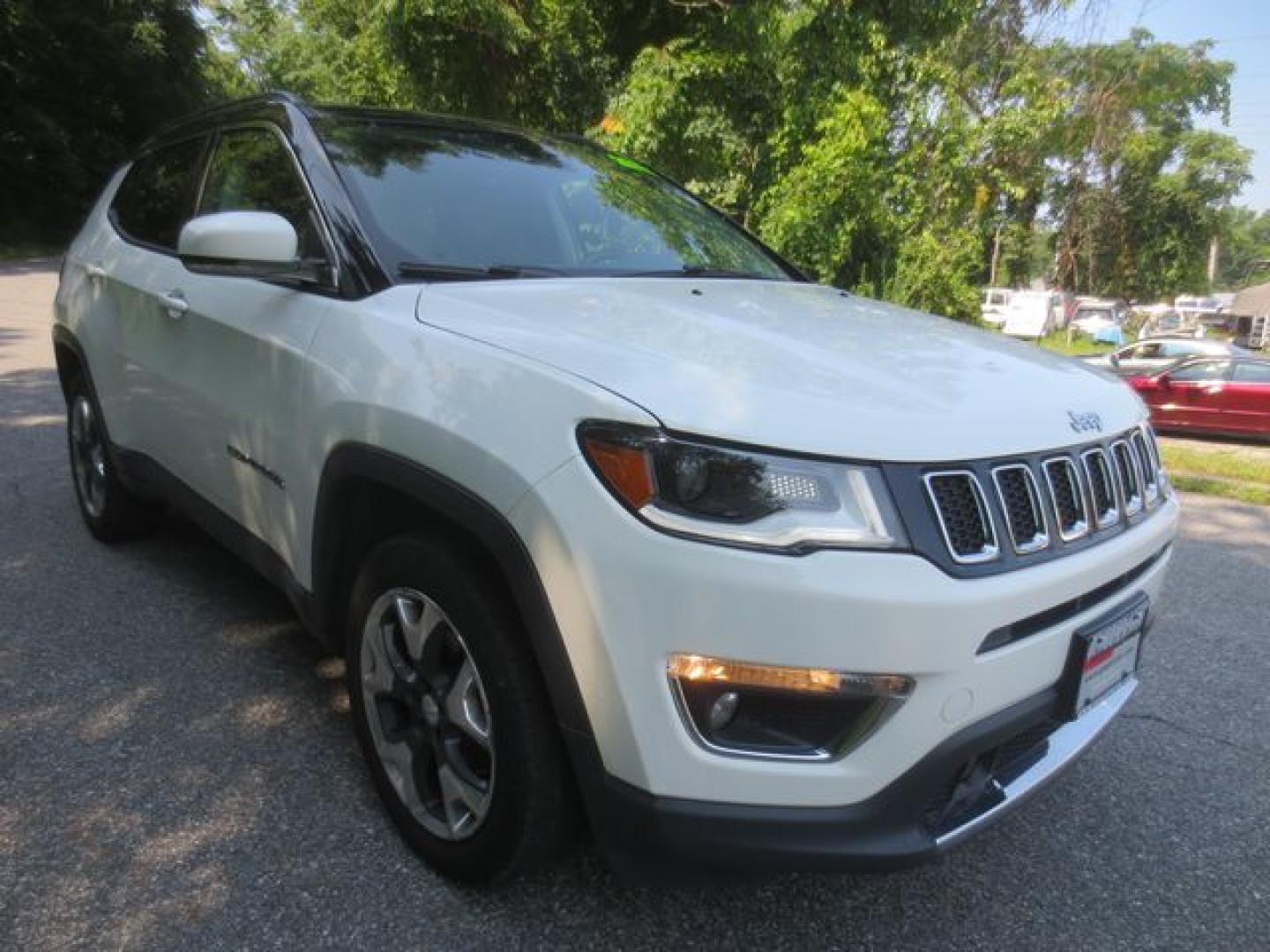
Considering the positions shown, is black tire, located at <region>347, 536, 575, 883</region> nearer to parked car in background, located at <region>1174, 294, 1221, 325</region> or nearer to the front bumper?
the front bumper

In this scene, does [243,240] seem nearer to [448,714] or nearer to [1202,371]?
[448,714]

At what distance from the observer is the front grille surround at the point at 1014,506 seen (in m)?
1.59

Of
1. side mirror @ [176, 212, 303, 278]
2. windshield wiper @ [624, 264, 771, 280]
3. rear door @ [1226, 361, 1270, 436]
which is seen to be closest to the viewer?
side mirror @ [176, 212, 303, 278]

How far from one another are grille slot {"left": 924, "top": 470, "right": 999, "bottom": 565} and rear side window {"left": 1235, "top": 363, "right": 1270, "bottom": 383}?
15931mm

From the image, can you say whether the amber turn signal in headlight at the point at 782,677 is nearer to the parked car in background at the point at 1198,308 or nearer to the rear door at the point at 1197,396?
the rear door at the point at 1197,396

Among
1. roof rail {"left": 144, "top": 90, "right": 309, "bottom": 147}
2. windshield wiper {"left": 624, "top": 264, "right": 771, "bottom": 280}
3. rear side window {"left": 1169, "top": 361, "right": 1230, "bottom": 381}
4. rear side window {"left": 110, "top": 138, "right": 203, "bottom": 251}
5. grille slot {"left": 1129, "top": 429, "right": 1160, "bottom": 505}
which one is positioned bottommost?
rear side window {"left": 1169, "top": 361, "right": 1230, "bottom": 381}

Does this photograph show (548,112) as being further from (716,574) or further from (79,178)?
(79,178)

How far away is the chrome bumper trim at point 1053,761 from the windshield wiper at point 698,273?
1.52 m

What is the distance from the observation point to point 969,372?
202 cm

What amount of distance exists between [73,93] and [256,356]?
30.9 meters

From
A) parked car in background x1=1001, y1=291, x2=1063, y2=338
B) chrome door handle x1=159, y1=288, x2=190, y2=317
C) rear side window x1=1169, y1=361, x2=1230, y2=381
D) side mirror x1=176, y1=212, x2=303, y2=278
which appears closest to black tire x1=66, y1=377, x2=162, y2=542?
chrome door handle x1=159, y1=288, x2=190, y2=317

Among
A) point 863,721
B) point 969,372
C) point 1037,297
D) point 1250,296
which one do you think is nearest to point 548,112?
point 969,372

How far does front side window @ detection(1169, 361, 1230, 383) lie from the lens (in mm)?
15141

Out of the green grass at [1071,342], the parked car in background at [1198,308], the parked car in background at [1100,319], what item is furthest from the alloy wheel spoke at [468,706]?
the parked car in background at [1198,308]
